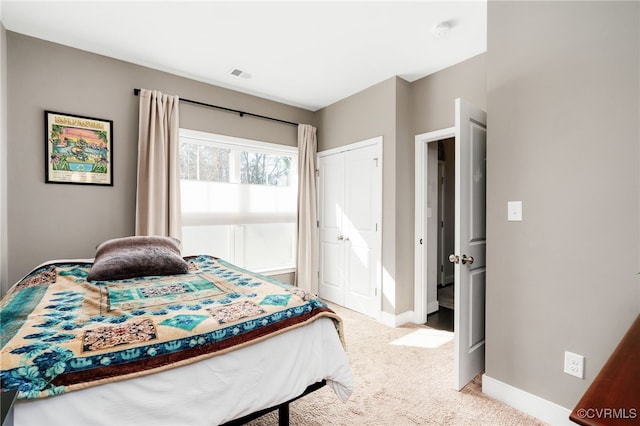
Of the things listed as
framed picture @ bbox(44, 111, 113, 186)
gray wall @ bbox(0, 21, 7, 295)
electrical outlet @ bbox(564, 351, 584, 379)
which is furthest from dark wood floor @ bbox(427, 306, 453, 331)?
gray wall @ bbox(0, 21, 7, 295)

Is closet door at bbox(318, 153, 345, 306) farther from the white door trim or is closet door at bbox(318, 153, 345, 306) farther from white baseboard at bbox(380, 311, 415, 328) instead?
the white door trim

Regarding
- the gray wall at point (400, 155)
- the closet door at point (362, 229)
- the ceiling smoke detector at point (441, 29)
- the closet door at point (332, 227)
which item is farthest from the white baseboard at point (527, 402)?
the ceiling smoke detector at point (441, 29)

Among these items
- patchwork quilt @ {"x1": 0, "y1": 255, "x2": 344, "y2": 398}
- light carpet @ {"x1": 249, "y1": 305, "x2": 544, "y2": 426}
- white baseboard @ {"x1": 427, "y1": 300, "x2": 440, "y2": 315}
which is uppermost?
patchwork quilt @ {"x1": 0, "y1": 255, "x2": 344, "y2": 398}

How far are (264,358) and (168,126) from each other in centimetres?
279

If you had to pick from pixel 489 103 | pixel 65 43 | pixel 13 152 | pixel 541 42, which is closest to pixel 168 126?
pixel 65 43

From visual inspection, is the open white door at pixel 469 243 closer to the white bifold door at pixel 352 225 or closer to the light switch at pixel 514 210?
the light switch at pixel 514 210

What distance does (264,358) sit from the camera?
131 centimetres

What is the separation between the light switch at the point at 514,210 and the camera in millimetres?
1891

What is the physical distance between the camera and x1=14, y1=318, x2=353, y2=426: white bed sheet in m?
0.92

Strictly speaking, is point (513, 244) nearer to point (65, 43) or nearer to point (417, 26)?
point (417, 26)

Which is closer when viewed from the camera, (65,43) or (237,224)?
(65,43)

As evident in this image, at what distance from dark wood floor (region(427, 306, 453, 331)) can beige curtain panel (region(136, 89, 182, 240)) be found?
2987 millimetres

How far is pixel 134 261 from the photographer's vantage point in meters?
2.09

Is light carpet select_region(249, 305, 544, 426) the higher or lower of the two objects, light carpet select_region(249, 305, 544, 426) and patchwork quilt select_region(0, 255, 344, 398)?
Answer: the lower
